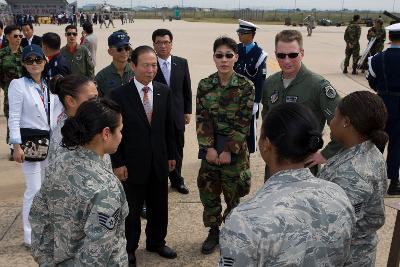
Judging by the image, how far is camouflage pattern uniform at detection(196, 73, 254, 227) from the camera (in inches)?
142

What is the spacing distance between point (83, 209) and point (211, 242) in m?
2.11

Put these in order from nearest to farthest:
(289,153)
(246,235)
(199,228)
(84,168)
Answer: (246,235)
(289,153)
(84,168)
(199,228)

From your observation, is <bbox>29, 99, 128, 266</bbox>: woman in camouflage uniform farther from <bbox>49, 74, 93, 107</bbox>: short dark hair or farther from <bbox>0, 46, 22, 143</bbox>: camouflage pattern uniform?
<bbox>0, 46, 22, 143</bbox>: camouflage pattern uniform

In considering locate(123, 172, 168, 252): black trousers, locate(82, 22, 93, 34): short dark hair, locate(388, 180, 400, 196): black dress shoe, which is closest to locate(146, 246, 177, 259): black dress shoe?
locate(123, 172, 168, 252): black trousers

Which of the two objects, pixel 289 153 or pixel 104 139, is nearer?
pixel 289 153

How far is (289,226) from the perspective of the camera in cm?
138

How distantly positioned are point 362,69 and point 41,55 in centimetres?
1220

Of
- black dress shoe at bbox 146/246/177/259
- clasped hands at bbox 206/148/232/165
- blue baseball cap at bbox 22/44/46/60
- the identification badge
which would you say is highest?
blue baseball cap at bbox 22/44/46/60

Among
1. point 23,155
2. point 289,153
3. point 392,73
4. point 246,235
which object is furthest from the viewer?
point 392,73

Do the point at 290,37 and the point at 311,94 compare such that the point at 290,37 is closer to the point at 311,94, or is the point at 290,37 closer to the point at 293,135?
the point at 311,94

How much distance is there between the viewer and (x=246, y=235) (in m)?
1.35

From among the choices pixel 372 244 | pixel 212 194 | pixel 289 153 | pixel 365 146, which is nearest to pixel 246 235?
pixel 289 153

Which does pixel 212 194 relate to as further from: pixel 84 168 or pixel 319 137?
pixel 319 137

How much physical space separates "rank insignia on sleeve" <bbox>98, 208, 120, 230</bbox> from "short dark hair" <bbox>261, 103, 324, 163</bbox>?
0.85 meters
